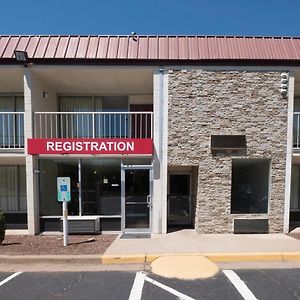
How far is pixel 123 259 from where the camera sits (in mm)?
6977

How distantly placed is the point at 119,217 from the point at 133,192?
3.40 ft

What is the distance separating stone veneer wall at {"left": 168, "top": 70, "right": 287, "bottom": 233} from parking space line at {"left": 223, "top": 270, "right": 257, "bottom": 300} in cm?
335

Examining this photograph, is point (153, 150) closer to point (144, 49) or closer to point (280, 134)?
point (144, 49)

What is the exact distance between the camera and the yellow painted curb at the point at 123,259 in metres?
6.94

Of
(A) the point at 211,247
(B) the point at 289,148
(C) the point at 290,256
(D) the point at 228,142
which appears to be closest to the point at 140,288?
(A) the point at 211,247

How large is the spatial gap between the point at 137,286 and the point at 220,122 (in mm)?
6010

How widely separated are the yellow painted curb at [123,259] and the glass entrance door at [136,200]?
2649 millimetres

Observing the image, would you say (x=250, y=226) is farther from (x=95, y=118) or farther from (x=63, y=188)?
(x=95, y=118)

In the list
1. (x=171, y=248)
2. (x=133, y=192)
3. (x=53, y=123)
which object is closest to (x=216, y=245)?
(x=171, y=248)

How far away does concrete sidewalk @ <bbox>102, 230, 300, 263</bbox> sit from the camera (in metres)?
7.13

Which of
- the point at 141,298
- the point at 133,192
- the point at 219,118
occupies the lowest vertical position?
the point at 141,298

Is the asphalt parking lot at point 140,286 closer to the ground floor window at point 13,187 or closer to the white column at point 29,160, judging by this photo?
the white column at point 29,160

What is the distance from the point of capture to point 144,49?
962 cm

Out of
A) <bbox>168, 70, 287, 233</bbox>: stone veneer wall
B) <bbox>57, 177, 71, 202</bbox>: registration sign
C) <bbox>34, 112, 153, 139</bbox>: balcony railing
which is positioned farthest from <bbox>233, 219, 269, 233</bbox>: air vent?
<bbox>57, 177, 71, 202</bbox>: registration sign
